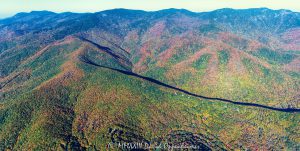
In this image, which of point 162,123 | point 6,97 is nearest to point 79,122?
point 162,123

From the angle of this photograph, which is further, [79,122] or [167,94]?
[167,94]

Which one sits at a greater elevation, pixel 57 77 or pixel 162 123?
pixel 57 77

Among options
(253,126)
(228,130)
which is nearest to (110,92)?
(228,130)

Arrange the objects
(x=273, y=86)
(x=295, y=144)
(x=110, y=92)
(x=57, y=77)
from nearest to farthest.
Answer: (x=295, y=144) < (x=110, y=92) < (x=57, y=77) < (x=273, y=86)

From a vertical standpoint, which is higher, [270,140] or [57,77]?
[57,77]

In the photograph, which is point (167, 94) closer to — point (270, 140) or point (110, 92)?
point (110, 92)

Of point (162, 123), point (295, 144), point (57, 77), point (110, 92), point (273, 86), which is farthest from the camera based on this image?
point (273, 86)

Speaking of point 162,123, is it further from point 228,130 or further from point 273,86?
point 273,86

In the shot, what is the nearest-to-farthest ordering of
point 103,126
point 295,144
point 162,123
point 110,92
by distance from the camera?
point 295,144 → point 103,126 → point 162,123 → point 110,92

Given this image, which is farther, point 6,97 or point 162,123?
point 6,97
